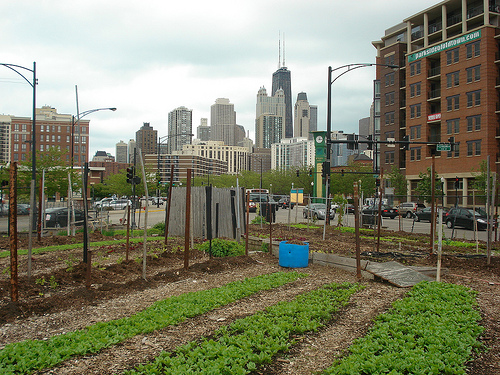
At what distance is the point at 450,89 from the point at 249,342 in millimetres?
58747

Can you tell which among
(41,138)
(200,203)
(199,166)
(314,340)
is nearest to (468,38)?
(200,203)

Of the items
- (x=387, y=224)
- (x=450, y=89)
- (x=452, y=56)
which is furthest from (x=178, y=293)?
(x=452, y=56)

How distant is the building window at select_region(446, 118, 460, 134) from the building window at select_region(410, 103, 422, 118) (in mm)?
5847

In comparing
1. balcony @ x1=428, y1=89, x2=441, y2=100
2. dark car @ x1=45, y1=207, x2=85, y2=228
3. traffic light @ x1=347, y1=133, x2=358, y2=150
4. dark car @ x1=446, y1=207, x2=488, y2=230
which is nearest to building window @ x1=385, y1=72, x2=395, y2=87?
balcony @ x1=428, y1=89, x2=441, y2=100

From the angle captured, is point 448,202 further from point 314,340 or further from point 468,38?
point 314,340

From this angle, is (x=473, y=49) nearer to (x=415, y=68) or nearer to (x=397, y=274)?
(x=415, y=68)

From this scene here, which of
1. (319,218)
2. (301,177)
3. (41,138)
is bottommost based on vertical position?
(319,218)

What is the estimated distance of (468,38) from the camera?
2069 inches

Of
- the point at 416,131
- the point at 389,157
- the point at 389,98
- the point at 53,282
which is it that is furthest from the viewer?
the point at 389,157

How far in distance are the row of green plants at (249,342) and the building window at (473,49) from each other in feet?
181

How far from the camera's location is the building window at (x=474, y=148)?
51.7 metres

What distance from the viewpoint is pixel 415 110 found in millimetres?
61219

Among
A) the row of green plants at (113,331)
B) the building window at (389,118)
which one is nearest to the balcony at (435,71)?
the building window at (389,118)

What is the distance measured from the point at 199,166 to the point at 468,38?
135358 millimetres
